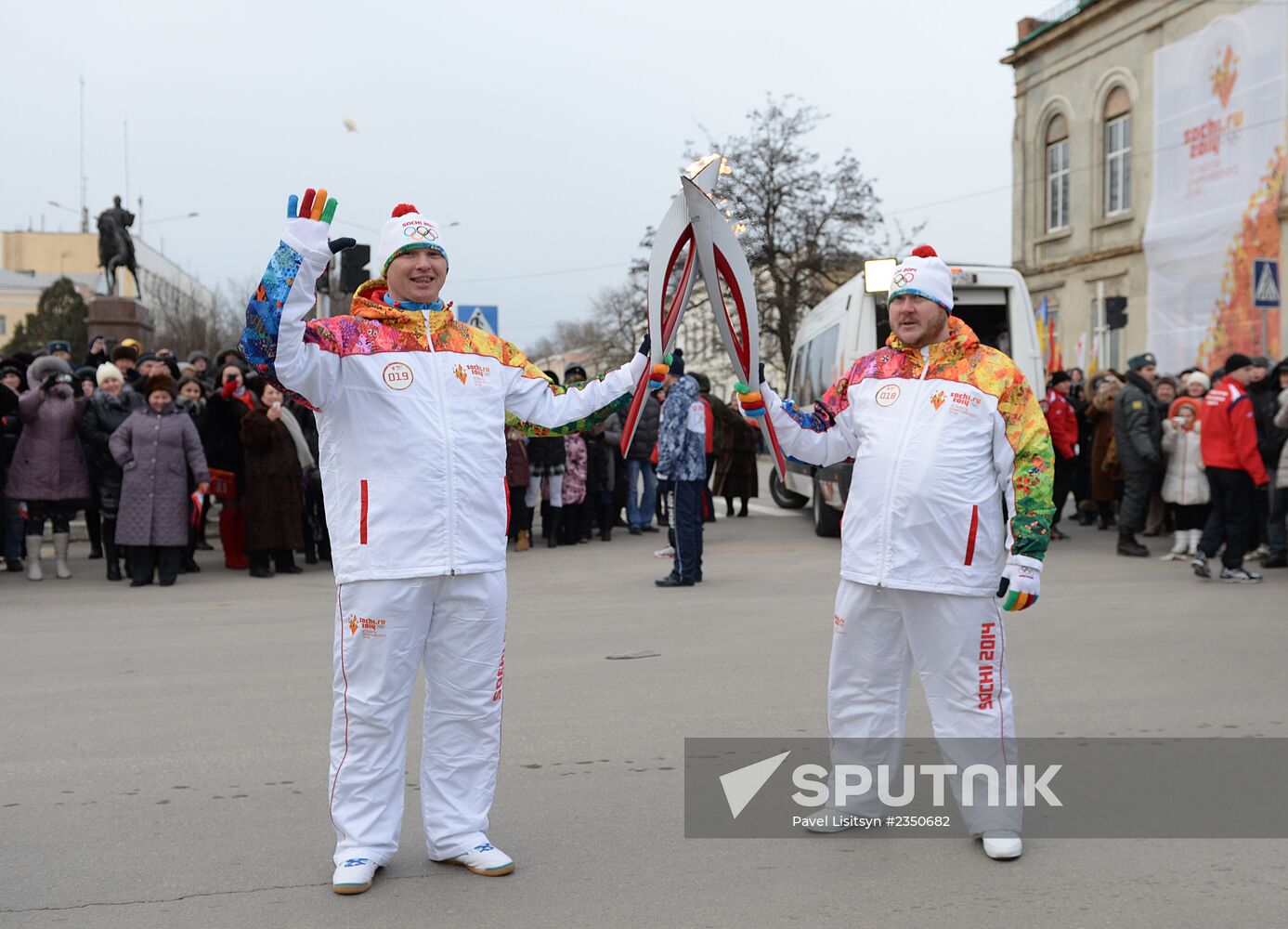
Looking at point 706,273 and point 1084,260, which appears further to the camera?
point 1084,260

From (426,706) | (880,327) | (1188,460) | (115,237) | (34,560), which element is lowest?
(34,560)

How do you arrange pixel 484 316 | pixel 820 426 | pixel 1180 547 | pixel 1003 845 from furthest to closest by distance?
pixel 484 316 → pixel 1180 547 → pixel 820 426 → pixel 1003 845

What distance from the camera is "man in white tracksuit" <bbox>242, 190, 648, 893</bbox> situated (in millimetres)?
4215

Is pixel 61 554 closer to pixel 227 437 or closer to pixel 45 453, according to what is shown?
pixel 45 453

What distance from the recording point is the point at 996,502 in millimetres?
4582

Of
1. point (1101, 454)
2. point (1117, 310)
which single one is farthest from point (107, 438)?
point (1117, 310)

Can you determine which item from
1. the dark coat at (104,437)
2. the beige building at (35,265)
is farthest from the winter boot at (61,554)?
the beige building at (35,265)

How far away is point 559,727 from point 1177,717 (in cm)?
290

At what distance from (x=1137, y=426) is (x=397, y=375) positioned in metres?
10.4

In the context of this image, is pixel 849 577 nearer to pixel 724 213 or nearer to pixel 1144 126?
pixel 724 213

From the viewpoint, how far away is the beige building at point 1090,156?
29328 millimetres

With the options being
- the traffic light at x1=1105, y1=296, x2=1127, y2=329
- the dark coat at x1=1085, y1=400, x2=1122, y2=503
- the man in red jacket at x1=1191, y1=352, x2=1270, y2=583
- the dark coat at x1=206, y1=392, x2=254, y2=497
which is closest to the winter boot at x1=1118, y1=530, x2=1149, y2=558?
the man in red jacket at x1=1191, y1=352, x2=1270, y2=583

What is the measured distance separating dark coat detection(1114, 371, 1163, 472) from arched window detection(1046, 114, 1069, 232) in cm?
2102

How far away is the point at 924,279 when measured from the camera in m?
4.59
